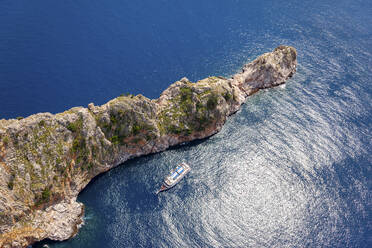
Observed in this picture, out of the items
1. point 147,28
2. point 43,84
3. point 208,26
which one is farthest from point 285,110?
point 43,84

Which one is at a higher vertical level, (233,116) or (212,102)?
(212,102)

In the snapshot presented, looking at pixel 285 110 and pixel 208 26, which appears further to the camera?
pixel 208 26

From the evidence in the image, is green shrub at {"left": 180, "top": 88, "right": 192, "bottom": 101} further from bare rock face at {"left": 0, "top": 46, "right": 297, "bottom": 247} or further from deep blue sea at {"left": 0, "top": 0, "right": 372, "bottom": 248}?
deep blue sea at {"left": 0, "top": 0, "right": 372, "bottom": 248}

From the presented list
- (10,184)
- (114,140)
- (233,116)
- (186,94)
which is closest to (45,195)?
(10,184)

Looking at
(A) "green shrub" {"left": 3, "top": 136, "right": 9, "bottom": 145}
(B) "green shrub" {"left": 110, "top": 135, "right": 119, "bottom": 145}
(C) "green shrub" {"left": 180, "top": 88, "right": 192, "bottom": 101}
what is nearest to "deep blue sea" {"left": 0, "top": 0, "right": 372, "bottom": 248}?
(B) "green shrub" {"left": 110, "top": 135, "right": 119, "bottom": 145}

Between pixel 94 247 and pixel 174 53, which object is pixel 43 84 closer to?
pixel 174 53

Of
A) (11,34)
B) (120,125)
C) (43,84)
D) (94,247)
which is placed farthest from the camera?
(11,34)

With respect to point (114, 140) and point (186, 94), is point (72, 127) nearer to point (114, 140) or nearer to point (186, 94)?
point (114, 140)
